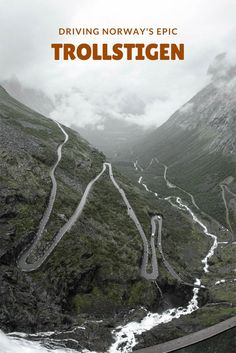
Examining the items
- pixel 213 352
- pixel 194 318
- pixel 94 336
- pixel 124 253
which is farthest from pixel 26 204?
pixel 213 352

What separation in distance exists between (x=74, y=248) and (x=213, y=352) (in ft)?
244

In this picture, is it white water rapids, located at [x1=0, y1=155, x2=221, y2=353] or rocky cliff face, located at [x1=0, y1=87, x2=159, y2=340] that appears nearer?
white water rapids, located at [x1=0, y1=155, x2=221, y2=353]

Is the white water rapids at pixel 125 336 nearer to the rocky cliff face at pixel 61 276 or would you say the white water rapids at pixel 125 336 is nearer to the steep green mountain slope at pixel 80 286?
the steep green mountain slope at pixel 80 286

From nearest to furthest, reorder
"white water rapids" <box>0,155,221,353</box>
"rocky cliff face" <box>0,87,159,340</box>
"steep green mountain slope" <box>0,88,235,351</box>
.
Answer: "white water rapids" <box>0,155,221,353</box> → "steep green mountain slope" <box>0,88,235,351</box> → "rocky cliff face" <box>0,87,159,340</box>

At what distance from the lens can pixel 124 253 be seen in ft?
627

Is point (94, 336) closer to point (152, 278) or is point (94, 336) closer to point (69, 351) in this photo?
point (69, 351)

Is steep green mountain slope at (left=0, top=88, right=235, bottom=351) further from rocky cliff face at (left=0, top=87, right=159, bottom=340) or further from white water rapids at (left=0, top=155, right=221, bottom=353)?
white water rapids at (left=0, top=155, right=221, bottom=353)

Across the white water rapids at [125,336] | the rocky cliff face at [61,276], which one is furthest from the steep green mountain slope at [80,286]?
the white water rapids at [125,336]

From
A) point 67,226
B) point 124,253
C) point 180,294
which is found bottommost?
point 180,294

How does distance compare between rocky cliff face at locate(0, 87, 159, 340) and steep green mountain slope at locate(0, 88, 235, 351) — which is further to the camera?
rocky cliff face at locate(0, 87, 159, 340)

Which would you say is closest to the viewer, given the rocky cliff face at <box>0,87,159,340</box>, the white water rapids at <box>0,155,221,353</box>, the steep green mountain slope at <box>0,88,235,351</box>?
the white water rapids at <box>0,155,221,353</box>

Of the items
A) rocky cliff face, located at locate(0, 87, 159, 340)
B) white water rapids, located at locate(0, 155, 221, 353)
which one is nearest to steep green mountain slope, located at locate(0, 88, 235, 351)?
rocky cliff face, located at locate(0, 87, 159, 340)

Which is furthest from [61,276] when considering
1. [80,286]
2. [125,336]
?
[125,336]

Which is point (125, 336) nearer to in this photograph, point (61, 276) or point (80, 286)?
point (80, 286)
